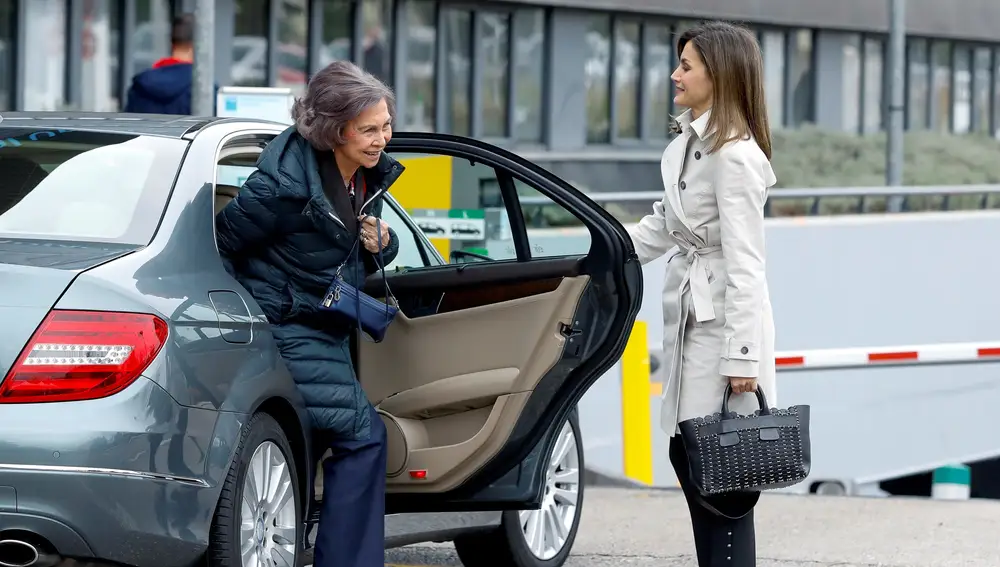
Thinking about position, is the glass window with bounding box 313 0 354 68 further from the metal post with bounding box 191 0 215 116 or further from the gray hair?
the gray hair

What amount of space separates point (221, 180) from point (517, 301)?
1.01m

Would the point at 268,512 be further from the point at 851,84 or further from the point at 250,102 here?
the point at 851,84

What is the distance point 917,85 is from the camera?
31.4 metres

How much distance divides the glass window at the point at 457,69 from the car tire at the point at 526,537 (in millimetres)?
15011

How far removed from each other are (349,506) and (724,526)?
108cm

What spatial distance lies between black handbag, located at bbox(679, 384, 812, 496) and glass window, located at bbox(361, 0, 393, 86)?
15726 millimetres

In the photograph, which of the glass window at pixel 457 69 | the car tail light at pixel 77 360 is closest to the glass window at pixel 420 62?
the glass window at pixel 457 69

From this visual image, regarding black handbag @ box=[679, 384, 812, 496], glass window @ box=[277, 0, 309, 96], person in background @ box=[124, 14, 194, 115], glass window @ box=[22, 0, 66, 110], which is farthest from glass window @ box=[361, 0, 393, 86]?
black handbag @ box=[679, 384, 812, 496]

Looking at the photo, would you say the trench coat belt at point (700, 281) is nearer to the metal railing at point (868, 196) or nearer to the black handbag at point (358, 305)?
the black handbag at point (358, 305)

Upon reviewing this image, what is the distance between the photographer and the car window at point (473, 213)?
18.4 ft

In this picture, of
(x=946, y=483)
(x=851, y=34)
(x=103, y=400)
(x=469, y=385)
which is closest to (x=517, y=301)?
(x=469, y=385)

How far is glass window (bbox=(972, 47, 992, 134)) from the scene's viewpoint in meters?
33.2

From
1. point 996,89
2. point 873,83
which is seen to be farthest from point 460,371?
point 996,89

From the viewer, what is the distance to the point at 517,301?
546 cm
